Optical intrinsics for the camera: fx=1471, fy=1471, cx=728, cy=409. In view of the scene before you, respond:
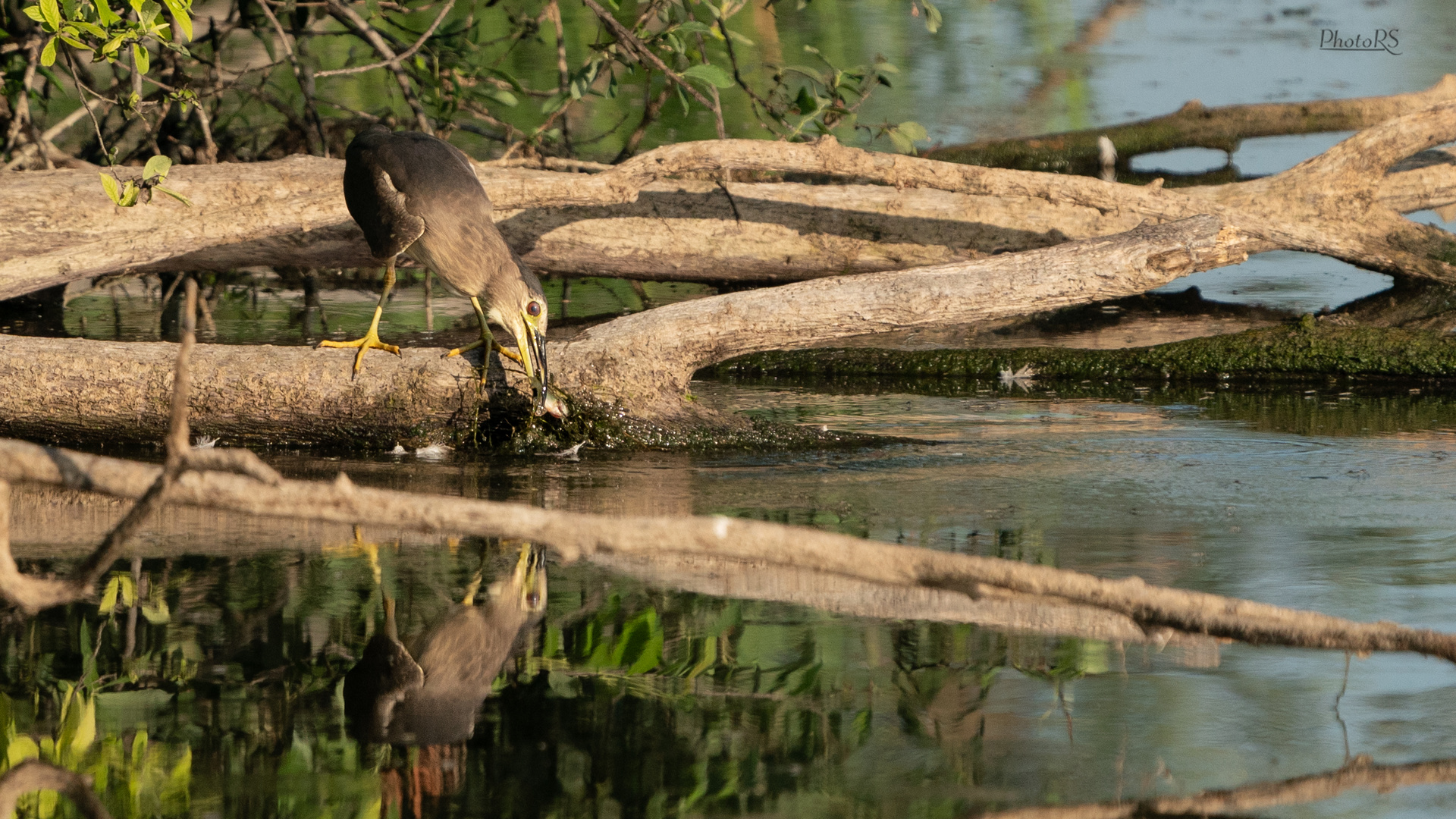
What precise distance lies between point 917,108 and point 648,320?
317 inches

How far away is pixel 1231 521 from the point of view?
4594mm

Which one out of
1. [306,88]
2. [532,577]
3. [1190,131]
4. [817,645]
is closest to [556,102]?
[306,88]

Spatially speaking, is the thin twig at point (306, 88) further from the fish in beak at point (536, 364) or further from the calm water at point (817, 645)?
the calm water at point (817, 645)

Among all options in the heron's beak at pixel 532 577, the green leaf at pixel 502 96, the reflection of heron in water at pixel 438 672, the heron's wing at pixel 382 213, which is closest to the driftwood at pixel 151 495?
the reflection of heron in water at pixel 438 672

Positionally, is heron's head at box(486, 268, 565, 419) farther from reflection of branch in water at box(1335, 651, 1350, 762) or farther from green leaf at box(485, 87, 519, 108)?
reflection of branch in water at box(1335, 651, 1350, 762)

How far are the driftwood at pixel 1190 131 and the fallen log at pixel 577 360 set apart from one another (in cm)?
513

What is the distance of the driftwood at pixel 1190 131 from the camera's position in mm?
10727

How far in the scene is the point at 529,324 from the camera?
5543 mm

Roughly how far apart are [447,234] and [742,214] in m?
2.65

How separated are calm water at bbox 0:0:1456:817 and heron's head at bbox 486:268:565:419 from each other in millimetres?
268

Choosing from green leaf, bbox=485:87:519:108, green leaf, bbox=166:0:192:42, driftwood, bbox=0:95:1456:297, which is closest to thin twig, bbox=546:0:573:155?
green leaf, bbox=485:87:519:108

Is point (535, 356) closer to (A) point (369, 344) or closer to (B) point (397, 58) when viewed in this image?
(A) point (369, 344)

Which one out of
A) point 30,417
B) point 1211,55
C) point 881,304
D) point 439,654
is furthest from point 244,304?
point 1211,55

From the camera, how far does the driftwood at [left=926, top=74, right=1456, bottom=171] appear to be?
10.7 m
